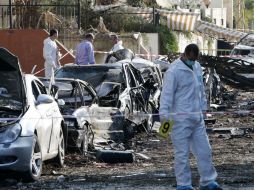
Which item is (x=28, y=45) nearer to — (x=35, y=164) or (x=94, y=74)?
(x=94, y=74)

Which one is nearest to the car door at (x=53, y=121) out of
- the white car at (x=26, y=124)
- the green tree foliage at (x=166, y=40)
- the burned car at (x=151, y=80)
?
the white car at (x=26, y=124)

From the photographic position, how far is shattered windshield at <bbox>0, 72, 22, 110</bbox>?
12.0 meters

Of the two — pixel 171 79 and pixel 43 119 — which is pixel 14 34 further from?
pixel 171 79

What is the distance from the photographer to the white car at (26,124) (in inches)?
432

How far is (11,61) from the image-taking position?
11742 mm

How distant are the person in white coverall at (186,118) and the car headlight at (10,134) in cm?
211

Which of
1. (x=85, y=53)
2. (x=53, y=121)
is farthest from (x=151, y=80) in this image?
(x=53, y=121)

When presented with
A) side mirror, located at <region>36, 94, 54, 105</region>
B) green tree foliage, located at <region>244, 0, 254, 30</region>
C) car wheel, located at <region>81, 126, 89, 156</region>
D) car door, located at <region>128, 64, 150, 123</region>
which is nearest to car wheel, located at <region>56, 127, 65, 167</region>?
car wheel, located at <region>81, 126, 89, 156</region>

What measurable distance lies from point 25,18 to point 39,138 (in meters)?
18.2

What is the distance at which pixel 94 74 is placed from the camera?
17594 mm

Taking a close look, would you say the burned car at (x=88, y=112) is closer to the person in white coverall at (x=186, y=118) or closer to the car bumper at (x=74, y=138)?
the car bumper at (x=74, y=138)

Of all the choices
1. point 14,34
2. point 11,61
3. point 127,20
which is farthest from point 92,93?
point 127,20

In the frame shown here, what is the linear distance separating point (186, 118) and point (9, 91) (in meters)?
3.21

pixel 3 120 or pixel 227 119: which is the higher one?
pixel 3 120
